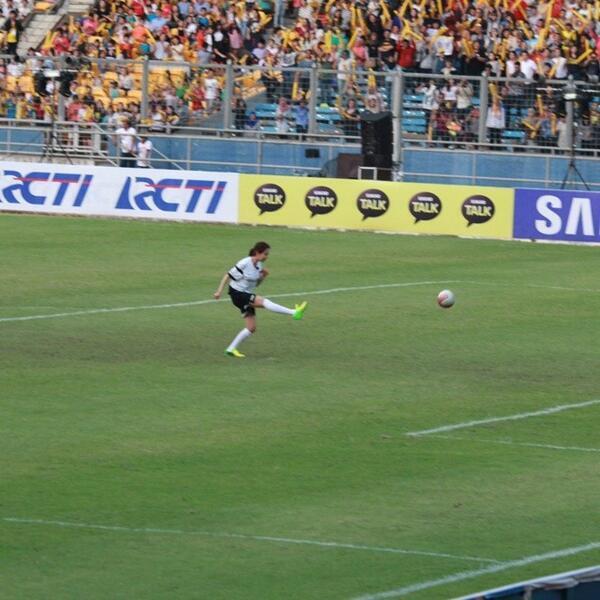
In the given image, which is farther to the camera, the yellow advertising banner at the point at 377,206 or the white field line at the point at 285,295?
the yellow advertising banner at the point at 377,206

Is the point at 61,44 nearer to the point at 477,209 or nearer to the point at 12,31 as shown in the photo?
the point at 12,31

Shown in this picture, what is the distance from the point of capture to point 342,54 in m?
45.8

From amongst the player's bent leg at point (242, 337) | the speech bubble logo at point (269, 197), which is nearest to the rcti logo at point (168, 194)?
the speech bubble logo at point (269, 197)

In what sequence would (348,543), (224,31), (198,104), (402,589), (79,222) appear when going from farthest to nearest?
1. (224,31)
2. (198,104)
3. (79,222)
4. (348,543)
5. (402,589)

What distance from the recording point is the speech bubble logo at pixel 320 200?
37.7 meters

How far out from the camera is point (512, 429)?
16844 mm

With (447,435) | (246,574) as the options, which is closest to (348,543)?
(246,574)

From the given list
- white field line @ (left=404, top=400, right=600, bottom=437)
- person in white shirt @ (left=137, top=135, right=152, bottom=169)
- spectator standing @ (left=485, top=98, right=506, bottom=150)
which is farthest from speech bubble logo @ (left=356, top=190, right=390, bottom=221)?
white field line @ (left=404, top=400, right=600, bottom=437)

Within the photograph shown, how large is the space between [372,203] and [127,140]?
29.9ft

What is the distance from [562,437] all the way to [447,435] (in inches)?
46.5

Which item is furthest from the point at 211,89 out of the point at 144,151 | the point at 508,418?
the point at 508,418

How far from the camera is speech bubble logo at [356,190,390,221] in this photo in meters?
37.3

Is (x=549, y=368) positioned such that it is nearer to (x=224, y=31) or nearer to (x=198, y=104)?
(x=198, y=104)

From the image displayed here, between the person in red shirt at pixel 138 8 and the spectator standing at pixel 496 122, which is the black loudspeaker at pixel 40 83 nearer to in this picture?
the person in red shirt at pixel 138 8
